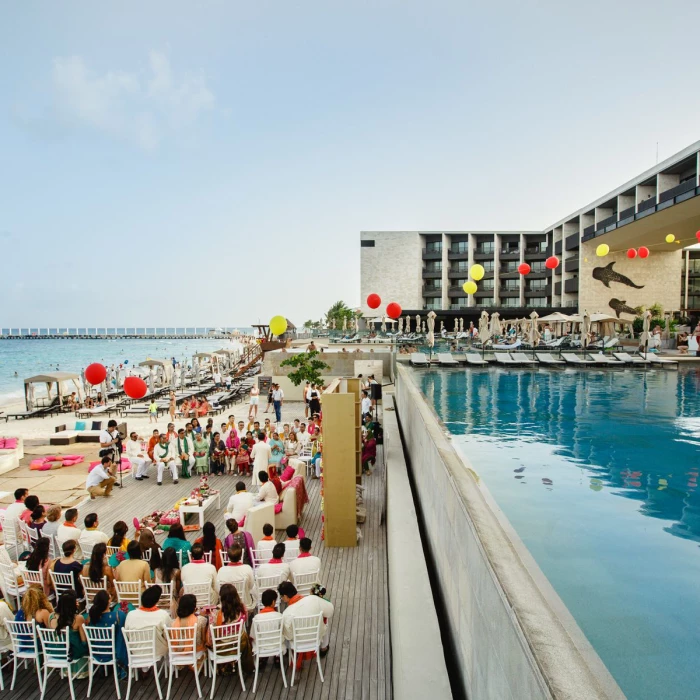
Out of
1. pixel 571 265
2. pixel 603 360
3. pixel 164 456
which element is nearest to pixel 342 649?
pixel 164 456

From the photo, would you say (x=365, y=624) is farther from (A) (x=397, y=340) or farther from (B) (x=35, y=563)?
(A) (x=397, y=340)

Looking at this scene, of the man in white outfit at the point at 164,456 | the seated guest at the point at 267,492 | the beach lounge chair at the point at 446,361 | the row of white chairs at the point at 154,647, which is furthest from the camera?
the beach lounge chair at the point at 446,361

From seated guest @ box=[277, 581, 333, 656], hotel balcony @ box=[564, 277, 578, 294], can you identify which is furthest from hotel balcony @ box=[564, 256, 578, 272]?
seated guest @ box=[277, 581, 333, 656]

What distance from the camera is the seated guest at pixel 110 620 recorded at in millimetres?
4750

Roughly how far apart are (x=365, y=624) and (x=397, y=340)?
84.3 ft

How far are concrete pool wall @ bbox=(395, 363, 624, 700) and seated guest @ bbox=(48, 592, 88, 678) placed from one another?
3544mm

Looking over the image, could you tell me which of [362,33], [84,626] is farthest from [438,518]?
[362,33]

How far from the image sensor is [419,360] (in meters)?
27.0

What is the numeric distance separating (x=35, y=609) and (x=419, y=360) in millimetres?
23207

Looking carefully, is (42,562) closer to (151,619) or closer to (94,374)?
(151,619)

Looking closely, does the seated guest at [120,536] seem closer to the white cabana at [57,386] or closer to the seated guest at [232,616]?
the seated guest at [232,616]

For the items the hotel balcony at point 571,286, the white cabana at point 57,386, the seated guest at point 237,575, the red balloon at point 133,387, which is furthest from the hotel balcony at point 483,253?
the seated guest at point 237,575

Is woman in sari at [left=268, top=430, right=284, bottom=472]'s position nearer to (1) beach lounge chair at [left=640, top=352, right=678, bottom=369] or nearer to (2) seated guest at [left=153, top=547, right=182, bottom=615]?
(2) seated guest at [left=153, top=547, right=182, bottom=615]

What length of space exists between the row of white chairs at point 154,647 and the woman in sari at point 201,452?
246 inches
